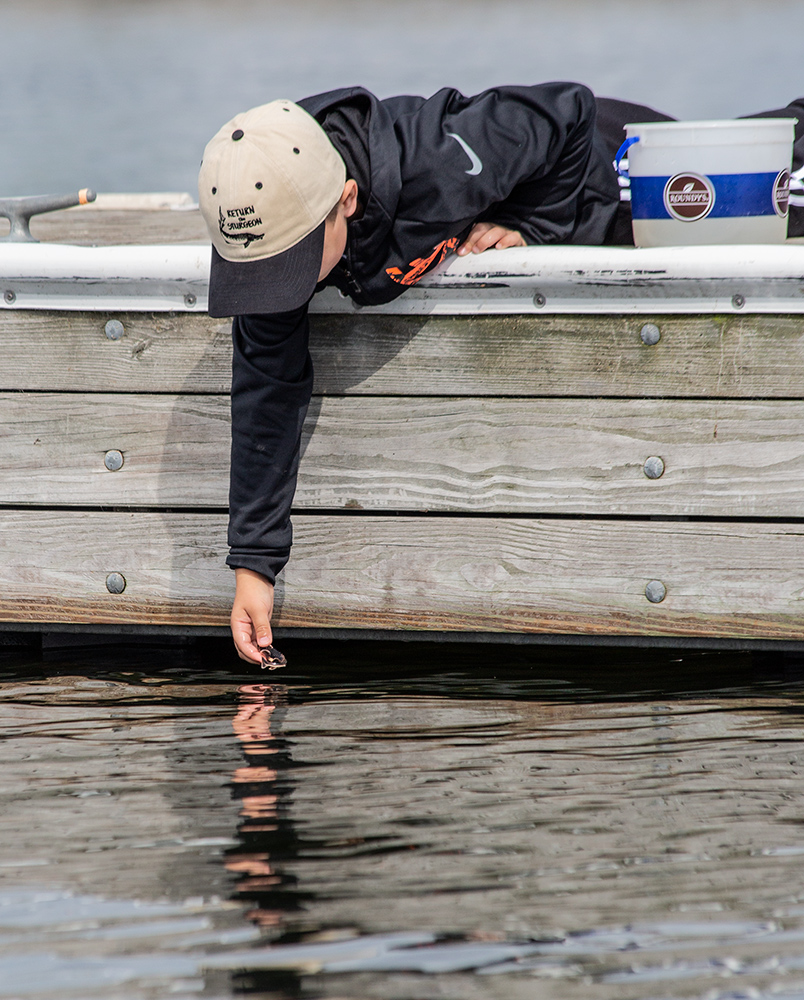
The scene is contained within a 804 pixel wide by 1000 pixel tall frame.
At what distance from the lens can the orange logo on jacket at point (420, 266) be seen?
2.27 m

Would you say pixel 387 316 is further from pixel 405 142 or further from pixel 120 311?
pixel 120 311

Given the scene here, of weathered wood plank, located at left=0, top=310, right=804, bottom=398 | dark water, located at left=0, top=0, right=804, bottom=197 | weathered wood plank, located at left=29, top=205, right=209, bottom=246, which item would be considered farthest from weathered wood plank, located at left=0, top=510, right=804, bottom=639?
dark water, located at left=0, top=0, right=804, bottom=197

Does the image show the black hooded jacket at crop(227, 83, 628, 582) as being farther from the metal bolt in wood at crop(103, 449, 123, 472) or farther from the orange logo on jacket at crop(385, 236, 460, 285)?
the metal bolt in wood at crop(103, 449, 123, 472)

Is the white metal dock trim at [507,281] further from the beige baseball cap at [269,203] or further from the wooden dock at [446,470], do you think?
the beige baseball cap at [269,203]

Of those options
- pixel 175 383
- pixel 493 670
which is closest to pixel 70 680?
pixel 175 383

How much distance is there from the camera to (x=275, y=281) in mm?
2145

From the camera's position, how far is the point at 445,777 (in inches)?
76.8

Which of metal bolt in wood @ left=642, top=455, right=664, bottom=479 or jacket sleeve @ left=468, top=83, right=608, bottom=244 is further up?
jacket sleeve @ left=468, top=83, right=608, bottom=244

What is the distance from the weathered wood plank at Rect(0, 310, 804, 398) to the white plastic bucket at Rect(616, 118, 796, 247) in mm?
186

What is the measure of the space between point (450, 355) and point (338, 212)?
385 millimetres

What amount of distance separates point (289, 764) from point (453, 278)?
3.26 ft

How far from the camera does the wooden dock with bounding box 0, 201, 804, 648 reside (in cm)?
234

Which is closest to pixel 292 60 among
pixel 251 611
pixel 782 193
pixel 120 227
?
pixel 120 227

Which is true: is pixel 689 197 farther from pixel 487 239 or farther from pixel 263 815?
pixel 263 815
